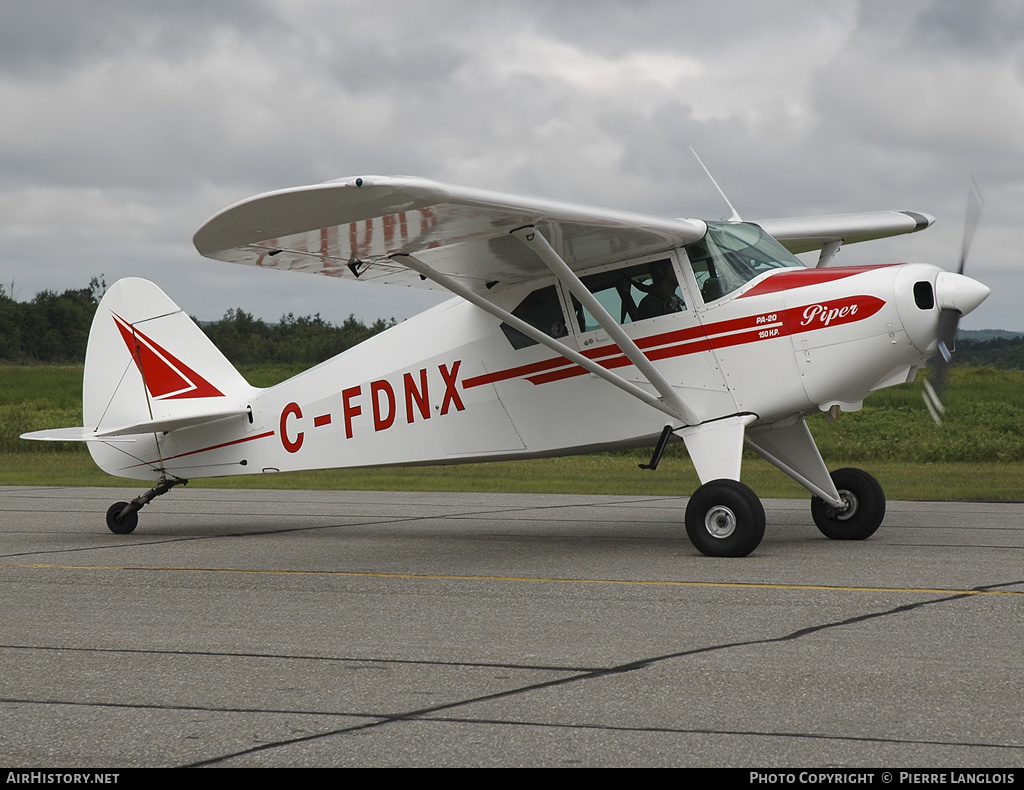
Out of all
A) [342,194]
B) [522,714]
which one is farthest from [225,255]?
[522,714]

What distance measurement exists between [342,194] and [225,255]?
215 centimetres

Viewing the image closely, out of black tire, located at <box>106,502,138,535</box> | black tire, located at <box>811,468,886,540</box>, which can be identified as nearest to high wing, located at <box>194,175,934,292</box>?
black tire, located at <box>811,468,886,540</box>

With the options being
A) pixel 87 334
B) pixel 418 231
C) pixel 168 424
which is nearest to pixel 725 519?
pixel 418 231

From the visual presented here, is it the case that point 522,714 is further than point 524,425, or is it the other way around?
point 524,425

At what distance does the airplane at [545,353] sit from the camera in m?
9.61

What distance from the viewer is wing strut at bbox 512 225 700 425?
9.65 m

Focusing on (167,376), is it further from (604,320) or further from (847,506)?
(847,506)

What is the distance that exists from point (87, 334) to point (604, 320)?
76.6 meters

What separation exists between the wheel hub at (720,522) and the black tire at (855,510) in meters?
2.07

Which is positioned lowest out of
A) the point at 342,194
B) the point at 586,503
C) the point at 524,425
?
the point at 586,503

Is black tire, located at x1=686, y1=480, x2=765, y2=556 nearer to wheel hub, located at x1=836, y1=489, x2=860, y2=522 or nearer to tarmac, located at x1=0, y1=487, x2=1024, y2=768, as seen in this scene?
tarmac, located at x1=0, y1=487, x2=1024, y2=768

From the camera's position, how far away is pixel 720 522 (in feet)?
32.2

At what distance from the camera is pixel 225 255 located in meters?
9.78

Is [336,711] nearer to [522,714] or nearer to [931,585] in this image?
[522,714]
